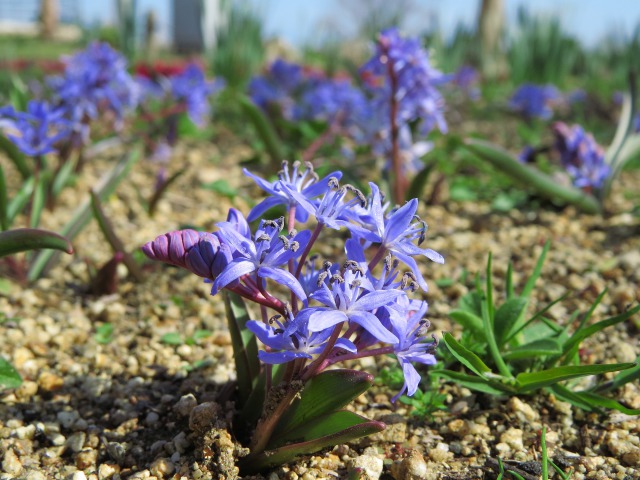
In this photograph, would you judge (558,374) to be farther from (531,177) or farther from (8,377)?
(531,177)

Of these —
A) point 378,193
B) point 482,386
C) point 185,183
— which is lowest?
point 185,183

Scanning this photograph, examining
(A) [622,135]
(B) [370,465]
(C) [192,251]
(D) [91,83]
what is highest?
(C) [192,251]

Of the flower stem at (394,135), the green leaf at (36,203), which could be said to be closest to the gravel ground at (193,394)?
the green leaf at (36,203)

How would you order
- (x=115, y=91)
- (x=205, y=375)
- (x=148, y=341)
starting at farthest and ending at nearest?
(x=115, y=91) < (x=148, y=341) < (x=205, y=375)

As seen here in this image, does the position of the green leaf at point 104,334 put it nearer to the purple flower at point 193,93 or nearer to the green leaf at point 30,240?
the green leaf at point 30,240

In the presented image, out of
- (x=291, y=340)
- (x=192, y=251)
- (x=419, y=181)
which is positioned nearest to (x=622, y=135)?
(x=419, y=181)

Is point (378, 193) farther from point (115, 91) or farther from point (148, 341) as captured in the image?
point (115, 91)

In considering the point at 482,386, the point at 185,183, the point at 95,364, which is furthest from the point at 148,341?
the point at 185,183
